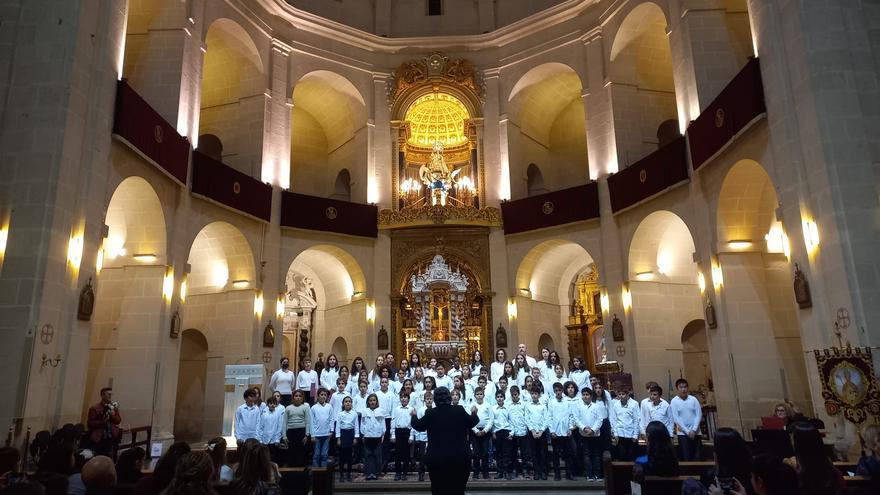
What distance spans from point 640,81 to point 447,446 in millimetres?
17106

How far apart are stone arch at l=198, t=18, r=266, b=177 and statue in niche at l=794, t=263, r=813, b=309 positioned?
1483cm

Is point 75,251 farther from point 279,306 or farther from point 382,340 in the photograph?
point 382,340

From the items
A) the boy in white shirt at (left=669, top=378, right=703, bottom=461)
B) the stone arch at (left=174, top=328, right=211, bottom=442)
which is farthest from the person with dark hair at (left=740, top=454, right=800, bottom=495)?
the stone arch at (left=174, top=328, right=211, bottom=442)

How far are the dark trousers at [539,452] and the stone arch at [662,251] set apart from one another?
8.40 metres

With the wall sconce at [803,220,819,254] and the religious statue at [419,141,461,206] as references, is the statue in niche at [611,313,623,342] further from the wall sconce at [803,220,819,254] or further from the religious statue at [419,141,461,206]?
the wall sconce at [803,220,819,254]

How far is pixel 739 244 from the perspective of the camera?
1388 centimetres

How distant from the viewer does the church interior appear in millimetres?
10172

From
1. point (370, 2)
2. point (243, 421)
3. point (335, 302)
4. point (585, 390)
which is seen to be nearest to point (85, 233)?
point (243, 421)

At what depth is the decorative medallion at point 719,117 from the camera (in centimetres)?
1295

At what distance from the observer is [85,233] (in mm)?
11164

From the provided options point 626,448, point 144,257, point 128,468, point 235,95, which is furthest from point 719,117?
point 235,95

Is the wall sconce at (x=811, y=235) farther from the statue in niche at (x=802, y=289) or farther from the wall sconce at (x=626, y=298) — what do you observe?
the wall sconce at (x=626, y=298)

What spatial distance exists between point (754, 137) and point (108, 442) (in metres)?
13.5

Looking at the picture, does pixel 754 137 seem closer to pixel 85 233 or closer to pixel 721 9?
pixel 721 9
